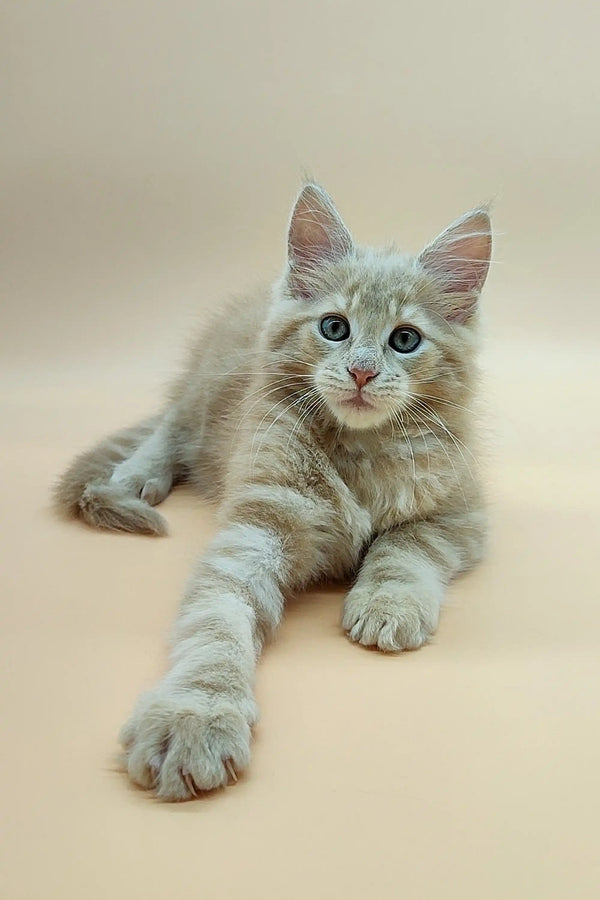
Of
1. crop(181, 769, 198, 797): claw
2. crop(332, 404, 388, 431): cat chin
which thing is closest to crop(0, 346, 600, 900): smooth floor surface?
crop(181, 769, 198, 797): claw

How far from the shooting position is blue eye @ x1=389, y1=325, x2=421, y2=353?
1.88 m

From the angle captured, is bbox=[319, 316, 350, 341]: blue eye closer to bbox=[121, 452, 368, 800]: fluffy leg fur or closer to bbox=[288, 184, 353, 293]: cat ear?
bbox=[288, 184, 353, 293]: cat ear

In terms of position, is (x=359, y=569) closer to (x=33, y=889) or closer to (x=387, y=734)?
(x=387, y=734)

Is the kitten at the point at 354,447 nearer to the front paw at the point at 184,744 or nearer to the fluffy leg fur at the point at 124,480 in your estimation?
the fluffy leg fur at the point at 124,480

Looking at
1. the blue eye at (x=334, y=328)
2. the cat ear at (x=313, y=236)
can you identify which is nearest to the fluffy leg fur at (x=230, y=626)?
the blue eye at (x=334, y=328)

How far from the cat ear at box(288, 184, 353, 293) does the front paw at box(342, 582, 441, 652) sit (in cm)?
71

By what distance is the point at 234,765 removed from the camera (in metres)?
1.27

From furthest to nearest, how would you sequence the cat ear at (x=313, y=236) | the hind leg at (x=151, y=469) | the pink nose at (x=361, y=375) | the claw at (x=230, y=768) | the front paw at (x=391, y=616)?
the hind leg at (x=151, y=469) → the cat ear at (x=313, y=236) → the pink nose at (x=361, y=375) → the front paw at (x=391, y=616) → the claw at (x=230, y=768)

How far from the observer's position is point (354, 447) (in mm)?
1915

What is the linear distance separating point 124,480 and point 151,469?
11cm

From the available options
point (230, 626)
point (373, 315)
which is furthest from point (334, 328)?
point (230, 626)

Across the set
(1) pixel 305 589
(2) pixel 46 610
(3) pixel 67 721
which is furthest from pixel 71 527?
(3) pixel 67 721

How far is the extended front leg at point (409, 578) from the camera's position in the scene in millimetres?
1644

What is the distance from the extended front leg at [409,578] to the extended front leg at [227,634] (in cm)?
11
